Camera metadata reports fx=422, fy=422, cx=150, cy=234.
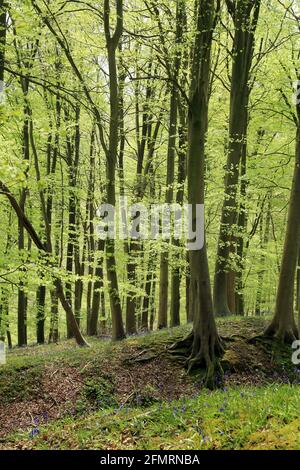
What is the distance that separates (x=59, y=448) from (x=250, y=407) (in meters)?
2.18

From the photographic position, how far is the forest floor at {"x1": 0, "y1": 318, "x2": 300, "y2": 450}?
14.3 ft

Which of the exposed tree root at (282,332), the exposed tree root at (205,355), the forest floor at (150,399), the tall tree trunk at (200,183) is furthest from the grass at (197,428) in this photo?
the exposed tree root at (282,332)

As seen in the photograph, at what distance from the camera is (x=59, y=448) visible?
463 cm

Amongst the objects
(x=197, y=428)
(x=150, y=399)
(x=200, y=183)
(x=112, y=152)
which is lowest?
(x=150, y=399)

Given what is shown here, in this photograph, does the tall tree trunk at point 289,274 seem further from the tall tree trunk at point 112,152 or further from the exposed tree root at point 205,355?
the tall tree trunk at point 112,152

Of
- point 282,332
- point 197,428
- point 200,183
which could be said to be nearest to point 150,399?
point 282,332

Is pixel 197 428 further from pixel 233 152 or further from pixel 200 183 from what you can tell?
pixel 233 152

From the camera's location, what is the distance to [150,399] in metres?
8.86

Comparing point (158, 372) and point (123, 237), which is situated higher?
point (123, 237)

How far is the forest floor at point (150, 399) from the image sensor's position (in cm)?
435

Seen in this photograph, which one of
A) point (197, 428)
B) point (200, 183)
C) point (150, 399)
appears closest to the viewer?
point (197, 428)
